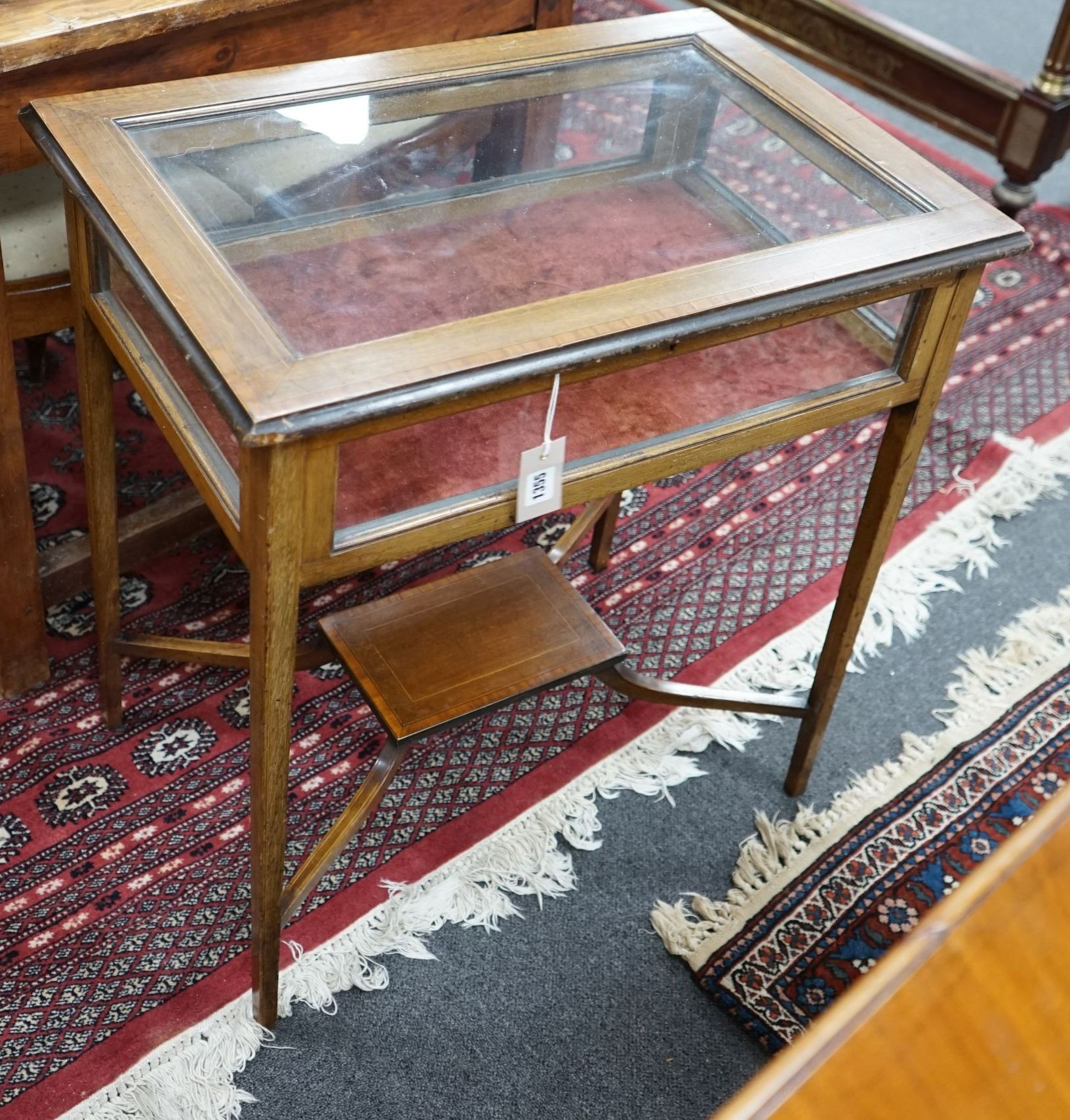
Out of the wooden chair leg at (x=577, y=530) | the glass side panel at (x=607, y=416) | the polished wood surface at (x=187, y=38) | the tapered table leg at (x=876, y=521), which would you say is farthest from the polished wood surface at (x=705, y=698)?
the polished wood surface at (x=187, y=38)

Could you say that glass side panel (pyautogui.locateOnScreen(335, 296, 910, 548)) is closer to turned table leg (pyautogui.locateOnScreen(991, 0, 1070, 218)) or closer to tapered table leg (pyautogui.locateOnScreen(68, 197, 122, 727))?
tapered table leg (pyautogui.locateOnScreen(68, 197, 122, 727))

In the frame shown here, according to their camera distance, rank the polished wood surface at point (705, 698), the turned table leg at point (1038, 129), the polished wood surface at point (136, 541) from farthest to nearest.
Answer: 1. the turned table leg at point (1038, 129)
2. the polished wood surface at point (136, 541)
3. the polished wood surface at point (705, 698)

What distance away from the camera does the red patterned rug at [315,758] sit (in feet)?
5.13

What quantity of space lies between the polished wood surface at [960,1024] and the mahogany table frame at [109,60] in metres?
1.23

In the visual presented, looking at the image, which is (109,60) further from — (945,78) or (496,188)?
(945,78)

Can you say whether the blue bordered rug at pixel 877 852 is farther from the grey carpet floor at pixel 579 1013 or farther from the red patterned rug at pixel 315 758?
the red patterned rug at pixel 315 758

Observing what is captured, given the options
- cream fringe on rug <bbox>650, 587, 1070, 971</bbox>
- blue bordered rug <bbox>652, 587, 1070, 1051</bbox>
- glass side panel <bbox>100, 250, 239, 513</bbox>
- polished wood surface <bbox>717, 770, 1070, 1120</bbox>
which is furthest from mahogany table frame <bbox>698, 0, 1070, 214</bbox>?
polished wood surface <bbox>717, 770, 1070, 1120</bbox>

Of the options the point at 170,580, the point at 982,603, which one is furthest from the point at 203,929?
the point at 982,603

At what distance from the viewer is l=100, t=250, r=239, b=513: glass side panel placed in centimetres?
126

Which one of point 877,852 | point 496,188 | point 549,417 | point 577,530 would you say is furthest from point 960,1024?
point 577,530

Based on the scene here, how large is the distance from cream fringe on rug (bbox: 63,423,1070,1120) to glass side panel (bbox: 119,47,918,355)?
2.62 ft

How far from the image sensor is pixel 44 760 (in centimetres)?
182

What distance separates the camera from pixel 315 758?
73.4 inches

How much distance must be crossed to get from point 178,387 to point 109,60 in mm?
496
